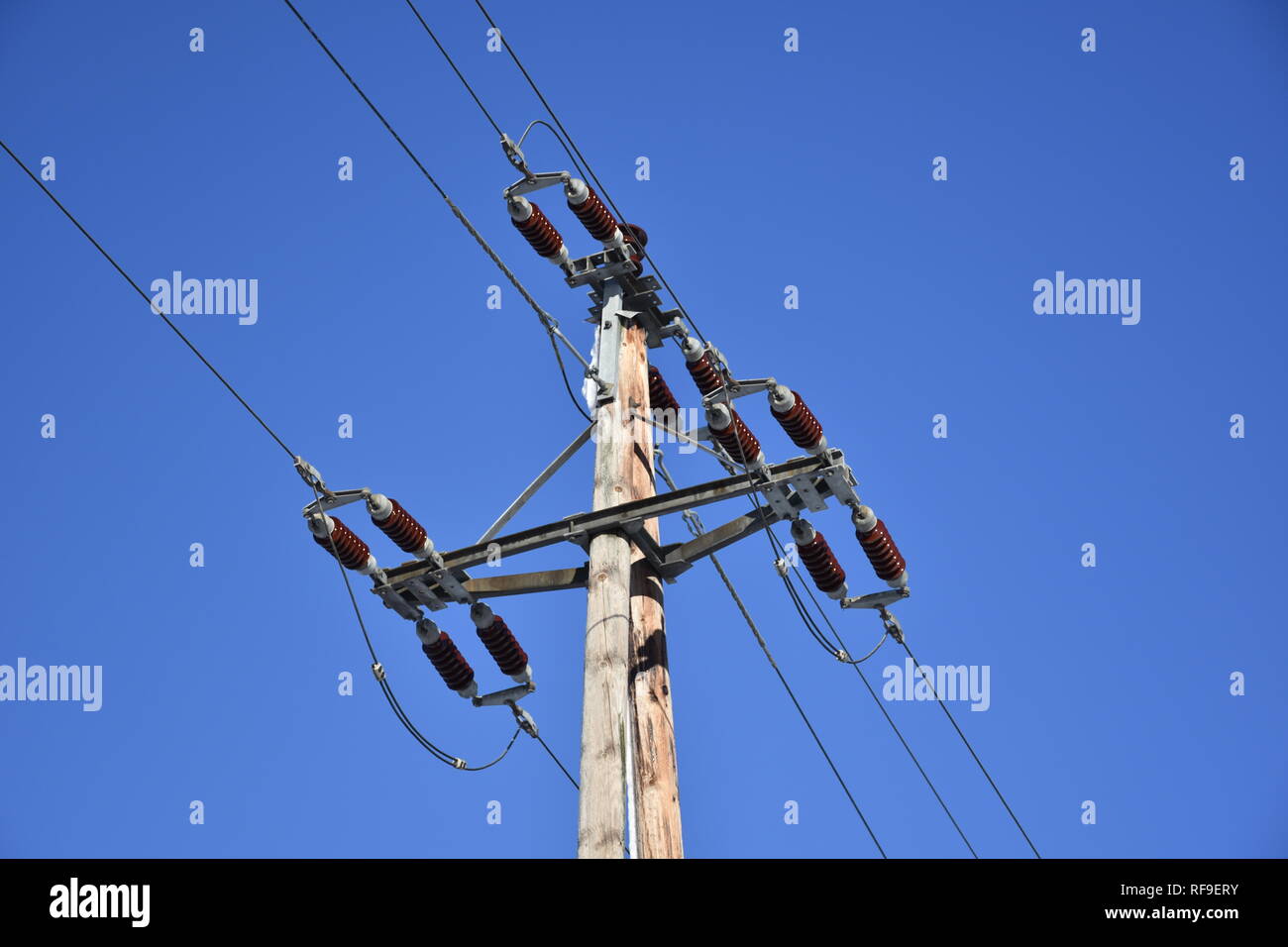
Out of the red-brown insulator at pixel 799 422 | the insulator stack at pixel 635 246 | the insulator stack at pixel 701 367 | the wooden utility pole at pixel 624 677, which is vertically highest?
the insulator stack at pixel 635 246

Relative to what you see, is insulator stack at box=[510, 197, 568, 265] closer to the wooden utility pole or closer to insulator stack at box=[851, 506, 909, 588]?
the wooden utility pole

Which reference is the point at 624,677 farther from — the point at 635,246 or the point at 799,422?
the point at 635,246

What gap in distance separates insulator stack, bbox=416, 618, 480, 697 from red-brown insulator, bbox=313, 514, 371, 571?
599 mm

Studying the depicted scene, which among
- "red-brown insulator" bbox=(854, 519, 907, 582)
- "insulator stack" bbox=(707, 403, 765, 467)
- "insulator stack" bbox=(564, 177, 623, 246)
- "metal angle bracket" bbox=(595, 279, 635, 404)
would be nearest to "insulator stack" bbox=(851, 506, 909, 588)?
"red-brown insulator" bbox=(854, 519, 907, 582)

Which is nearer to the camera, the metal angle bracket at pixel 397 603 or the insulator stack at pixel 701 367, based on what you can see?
the metal angle bracket at pixel 397 603

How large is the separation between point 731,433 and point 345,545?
258 cm

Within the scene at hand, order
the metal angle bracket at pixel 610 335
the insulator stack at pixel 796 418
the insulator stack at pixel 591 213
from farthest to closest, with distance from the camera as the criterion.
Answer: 1. the insulator stack at pixel 591 213
2. the metal angle bracket at pixel 610 335
3. the insulator stack at pixel 796 418

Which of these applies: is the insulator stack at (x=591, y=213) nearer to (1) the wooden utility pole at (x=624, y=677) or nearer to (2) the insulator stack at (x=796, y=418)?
(1) the wooden utility pole at (x=624, y=677)

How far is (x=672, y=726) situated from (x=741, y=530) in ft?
4.43

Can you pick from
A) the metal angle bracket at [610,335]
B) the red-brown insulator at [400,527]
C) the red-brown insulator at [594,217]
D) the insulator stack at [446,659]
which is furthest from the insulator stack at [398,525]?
the red-brown insulator at [594,217]

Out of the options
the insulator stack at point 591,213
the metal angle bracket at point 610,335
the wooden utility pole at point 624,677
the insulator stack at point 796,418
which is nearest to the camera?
the wooden utility pole at point 624,677

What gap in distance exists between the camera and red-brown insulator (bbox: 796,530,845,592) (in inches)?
412

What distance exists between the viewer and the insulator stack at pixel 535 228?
Result: 11250mm
